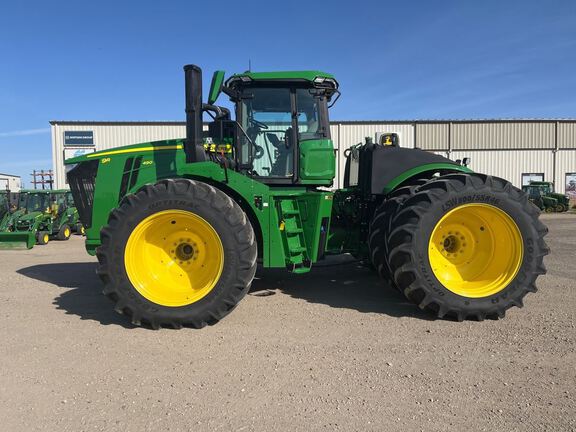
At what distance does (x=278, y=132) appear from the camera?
4.94 metres

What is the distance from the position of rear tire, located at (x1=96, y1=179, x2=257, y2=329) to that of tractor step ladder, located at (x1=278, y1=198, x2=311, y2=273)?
23.2 inches

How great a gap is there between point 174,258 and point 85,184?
1768mm

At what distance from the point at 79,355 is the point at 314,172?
3.18 metres

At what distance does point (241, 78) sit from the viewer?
476 cm

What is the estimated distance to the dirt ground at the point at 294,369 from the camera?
2.55m

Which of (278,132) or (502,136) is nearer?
(278,132)

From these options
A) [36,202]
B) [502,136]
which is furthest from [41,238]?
[502,136]

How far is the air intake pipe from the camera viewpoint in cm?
447

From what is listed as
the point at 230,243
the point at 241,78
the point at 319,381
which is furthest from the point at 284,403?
the point at 241,78

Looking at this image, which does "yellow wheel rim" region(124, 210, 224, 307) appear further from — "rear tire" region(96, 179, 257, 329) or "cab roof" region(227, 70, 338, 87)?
"cab roof" region(227, 70, 338, 87)

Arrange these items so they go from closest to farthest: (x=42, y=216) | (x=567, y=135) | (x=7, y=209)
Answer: (x=42, y=216), (x=7, y=209), (x=567, y=135)

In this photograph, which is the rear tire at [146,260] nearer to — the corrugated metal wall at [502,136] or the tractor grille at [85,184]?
the tractor grille at [85,184]

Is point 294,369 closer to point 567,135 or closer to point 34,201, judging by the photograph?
point 34,201

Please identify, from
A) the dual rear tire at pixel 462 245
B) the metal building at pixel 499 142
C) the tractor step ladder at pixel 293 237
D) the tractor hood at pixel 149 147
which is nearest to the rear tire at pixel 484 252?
the dual rear tire at pixel 462 245
